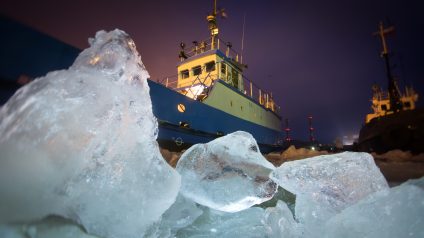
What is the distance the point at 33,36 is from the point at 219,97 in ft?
20.9

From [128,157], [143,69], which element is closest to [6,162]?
[128,157]

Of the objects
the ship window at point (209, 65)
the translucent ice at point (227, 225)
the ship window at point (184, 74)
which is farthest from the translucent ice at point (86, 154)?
the ship window at point (184, 74)

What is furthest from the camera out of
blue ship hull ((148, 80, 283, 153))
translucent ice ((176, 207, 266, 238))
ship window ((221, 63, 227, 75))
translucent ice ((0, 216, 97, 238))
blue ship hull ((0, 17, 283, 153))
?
ship window ((221, 63, 227, 75))

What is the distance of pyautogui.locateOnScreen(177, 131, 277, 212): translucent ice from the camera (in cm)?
178

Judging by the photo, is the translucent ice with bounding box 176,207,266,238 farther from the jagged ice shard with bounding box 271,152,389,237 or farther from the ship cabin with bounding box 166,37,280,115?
the ship cabin with bounding box 166,37,280,115

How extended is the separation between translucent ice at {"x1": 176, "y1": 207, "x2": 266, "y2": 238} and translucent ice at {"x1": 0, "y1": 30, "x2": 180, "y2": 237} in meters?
0.31

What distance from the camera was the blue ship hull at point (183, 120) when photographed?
5.84m

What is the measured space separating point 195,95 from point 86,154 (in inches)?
305

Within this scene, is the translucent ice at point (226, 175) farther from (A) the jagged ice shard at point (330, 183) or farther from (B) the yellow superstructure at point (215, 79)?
(B) the yellow superstructure at point (215, 79)

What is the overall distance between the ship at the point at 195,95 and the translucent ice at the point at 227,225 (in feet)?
10.3

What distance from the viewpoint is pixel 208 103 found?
26.8 feet

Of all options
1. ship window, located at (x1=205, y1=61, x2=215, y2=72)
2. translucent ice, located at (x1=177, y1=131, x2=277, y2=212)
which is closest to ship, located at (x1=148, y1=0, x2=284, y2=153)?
ship window, located at (x1=205, y1=61, x2=215, y2=72)

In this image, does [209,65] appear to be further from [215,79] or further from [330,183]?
[330,183]

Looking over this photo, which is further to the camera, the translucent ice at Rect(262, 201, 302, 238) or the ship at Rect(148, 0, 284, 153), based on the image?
the ship at Rect(148, 0, 284, 153)
